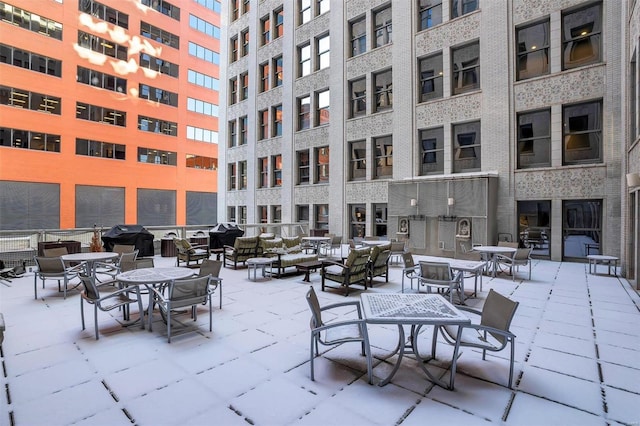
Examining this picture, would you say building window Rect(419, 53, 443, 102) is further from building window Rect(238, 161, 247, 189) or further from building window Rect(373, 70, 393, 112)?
building window Rect(238, 161, 247, 189)

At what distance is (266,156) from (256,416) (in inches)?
911

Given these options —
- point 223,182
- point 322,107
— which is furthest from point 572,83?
point 223,182

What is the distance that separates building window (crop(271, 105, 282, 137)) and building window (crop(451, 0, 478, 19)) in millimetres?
12870

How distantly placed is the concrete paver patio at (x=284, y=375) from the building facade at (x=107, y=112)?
25.3m

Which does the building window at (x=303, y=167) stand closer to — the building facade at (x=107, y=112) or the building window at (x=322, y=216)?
the building window at (x=322, y=216)

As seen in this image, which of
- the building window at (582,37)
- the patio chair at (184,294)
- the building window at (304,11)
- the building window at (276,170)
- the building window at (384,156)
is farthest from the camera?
the building window at (276,170)

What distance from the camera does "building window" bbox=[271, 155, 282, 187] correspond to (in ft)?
81.2

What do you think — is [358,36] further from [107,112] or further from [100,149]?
[100,149]

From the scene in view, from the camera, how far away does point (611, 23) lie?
1236cm

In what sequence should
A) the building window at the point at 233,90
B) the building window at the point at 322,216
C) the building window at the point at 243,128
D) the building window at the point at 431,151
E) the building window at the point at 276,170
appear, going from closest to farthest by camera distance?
the building window at the point at 431,151, the building window at the point at 322,216, the building window at the point at 276,170, the building window at the point at 243,128, the building window at the point at 233,90

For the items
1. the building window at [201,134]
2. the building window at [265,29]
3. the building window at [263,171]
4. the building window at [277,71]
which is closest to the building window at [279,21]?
the building window at [265,29]

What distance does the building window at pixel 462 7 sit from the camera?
15672 millimetres

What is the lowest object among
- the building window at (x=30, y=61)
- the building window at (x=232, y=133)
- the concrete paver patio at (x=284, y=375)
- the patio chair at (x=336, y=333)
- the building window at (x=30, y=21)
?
the concrete paver patio at (x=284, y=375)

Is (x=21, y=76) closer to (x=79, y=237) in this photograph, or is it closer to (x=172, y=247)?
(x=79, y=237)
